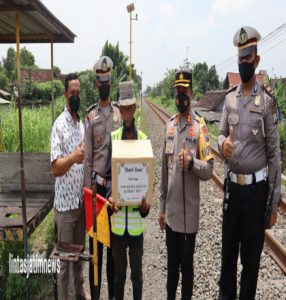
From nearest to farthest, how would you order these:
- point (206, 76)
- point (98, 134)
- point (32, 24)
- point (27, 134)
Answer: point (98, 134) → point (32, 24) → point (27, 134) → point (206, 76)

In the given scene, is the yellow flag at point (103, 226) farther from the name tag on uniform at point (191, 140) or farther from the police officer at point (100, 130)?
the name tag on uniform at point (191, 140)

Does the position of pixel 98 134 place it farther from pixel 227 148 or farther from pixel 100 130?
pixel 227 148

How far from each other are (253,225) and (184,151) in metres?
0.96

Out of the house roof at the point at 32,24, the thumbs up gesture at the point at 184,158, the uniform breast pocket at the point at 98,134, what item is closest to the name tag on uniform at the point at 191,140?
the thumbs up gesture at the point at 184,158

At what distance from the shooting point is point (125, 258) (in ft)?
10.8

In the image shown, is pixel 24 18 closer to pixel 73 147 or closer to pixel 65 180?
pixel 73 147

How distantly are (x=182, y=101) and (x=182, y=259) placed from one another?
1.49 meters

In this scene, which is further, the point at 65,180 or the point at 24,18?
the point at 24,18

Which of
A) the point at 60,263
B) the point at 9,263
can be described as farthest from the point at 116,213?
the point at 9,263

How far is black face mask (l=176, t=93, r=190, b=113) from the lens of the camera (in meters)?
3.25

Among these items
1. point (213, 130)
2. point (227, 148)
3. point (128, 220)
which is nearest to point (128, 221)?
point (128, 220)

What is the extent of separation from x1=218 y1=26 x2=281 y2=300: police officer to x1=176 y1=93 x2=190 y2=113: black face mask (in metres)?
0.43

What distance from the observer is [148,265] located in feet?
15.8

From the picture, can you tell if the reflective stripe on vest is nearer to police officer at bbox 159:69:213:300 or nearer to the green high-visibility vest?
the green high-visibility vest
